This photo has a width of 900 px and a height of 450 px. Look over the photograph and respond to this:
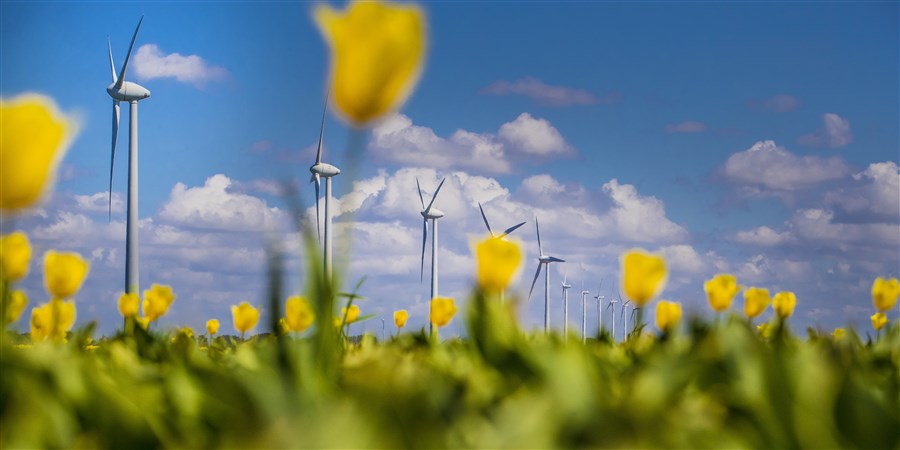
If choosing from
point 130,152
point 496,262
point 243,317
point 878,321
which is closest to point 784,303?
point 878,321

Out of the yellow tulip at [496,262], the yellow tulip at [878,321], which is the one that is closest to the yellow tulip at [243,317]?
the yellow tulip at [496,262]

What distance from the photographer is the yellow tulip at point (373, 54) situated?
185 cm

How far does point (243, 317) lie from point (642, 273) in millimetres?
2477

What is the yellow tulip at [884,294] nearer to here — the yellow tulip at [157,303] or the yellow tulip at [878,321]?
the yellow tulip at [878,321]

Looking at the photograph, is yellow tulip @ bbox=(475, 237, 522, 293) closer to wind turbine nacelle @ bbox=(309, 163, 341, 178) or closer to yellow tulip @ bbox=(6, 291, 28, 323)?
yellow tulip @ bbox=(6, 291, 28, 323)

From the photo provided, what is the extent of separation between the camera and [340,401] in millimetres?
1682

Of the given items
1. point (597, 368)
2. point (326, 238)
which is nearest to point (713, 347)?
point (597, 368)

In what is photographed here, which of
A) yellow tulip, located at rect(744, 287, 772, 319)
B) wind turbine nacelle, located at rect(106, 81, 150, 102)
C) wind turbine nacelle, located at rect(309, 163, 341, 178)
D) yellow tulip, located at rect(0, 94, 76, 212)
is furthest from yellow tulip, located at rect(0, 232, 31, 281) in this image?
wind turbine nacelle, located at rect(309, 163, 341, 178)

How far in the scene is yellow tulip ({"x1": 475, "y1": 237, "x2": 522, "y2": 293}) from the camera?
3074mm

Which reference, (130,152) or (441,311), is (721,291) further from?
(130,152)

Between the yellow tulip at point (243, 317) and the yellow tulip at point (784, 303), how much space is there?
9.91ft

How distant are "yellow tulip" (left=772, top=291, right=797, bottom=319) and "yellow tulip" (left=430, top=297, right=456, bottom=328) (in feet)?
6.06

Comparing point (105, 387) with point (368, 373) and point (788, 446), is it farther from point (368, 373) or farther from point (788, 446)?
point (788, 446)

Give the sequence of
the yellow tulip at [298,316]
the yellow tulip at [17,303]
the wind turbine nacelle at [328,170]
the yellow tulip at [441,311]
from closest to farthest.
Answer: the yellow tulip at [17,303], the yellow tulip at [298,316], the yellow tulip at [441,311], the wind turbine nacelle at [328,170]
